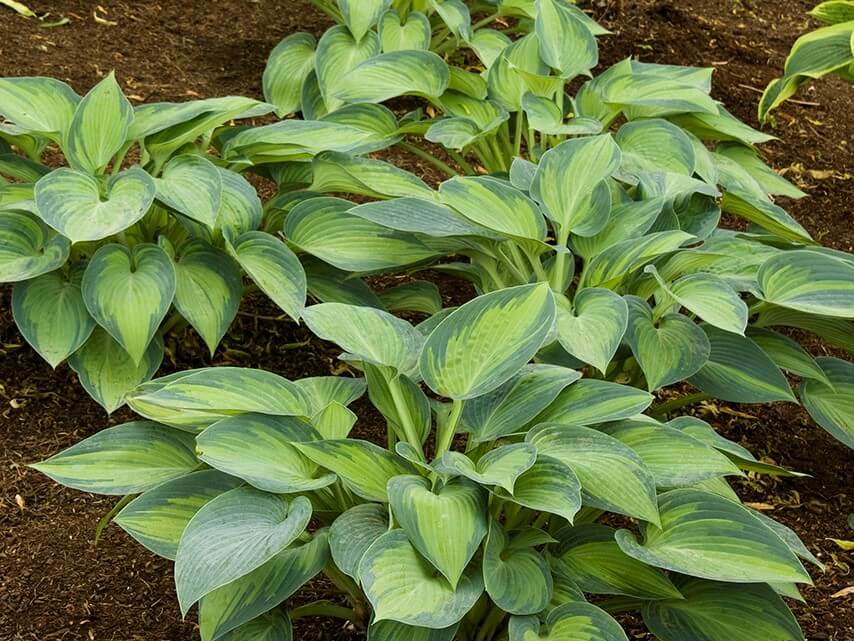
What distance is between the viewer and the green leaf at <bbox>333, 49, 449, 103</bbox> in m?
2.71

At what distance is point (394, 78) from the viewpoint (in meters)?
2.75

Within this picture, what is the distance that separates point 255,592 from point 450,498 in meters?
0.31

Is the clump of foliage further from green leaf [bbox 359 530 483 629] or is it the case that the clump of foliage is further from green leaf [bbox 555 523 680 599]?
green leaf [bbox 359 530 483 629]

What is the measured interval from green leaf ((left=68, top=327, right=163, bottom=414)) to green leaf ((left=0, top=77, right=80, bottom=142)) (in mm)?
430

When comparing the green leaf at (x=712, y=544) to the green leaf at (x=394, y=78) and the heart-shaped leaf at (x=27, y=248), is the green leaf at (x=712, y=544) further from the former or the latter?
the green leaf at (x=394, y=78)

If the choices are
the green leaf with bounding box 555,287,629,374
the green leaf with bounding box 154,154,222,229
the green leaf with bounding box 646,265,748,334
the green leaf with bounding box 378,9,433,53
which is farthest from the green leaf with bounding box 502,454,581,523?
the green leaf with bounding box 378,9,433,53

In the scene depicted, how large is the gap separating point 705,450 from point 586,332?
0.32 meters

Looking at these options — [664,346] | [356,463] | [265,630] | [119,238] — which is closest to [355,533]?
[356,463]

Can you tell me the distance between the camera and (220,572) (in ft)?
4.80

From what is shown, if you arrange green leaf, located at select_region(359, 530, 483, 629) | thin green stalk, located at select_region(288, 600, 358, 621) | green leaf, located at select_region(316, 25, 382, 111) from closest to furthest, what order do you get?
green leaf, located at select_region(359, 530, 483, 629) → thin green stalk, located at select_region(288, 600, 358, 621) → green leaf, located at select_region(316, 25, 382, 111)

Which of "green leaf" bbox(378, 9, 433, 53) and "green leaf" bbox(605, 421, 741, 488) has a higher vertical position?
"green leaf" bbox(605, 421, 741, 488)

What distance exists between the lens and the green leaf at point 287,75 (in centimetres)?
317

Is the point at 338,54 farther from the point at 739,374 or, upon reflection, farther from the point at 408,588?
the point at 408,588

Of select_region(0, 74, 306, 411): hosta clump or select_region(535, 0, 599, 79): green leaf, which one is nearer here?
select_region(0, 74, 306, 411): hosta clump
